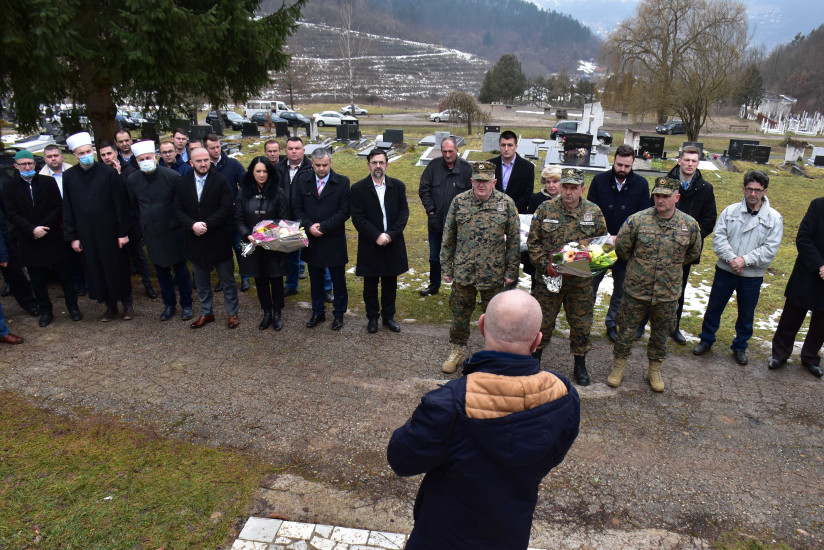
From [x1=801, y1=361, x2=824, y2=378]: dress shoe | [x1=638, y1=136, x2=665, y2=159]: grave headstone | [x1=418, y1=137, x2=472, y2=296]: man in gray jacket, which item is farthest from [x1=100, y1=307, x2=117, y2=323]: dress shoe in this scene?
[x1=638, y1=136, x2=665, y2=159]: grave headstone

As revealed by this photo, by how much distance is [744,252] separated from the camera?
5.29 metres

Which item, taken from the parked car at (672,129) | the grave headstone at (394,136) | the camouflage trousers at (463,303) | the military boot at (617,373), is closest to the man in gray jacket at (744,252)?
the military boot at (617,373)

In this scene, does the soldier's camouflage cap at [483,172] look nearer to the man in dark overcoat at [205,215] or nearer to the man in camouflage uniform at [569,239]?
the man in camouflage uniform at [569,239]

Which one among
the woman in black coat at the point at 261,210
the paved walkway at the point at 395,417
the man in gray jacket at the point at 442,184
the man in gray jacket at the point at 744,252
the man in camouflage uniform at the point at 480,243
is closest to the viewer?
the paved walkway at the point at 395,417

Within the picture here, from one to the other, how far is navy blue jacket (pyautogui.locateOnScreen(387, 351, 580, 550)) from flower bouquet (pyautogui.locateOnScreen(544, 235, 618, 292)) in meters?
2.52

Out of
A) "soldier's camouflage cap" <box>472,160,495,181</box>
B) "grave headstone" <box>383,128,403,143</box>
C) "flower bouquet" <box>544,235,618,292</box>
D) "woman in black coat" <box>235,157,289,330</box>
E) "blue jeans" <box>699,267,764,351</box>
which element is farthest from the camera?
"grave headstone" <box>383,128,403,143</box>

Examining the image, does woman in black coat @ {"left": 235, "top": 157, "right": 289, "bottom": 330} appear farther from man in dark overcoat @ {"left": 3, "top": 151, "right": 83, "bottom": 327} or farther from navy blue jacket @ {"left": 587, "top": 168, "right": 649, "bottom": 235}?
navy blue jacket @ {"left": 587, "top": 168, "right": 649, "bottom": 235}

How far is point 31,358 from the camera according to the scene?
5.29m

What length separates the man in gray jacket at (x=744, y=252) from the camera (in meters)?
5.14

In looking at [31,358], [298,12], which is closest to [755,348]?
[31,358]

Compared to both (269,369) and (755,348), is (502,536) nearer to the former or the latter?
(269,369)

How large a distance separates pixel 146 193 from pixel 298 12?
5.56m

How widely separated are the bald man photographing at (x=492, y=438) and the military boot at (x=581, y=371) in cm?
310

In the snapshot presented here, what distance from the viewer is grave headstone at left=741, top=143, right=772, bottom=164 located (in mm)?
20672
